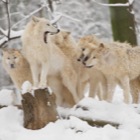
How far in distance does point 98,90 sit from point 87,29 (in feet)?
39.2

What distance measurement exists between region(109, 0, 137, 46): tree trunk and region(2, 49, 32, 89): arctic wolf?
4.31 meters

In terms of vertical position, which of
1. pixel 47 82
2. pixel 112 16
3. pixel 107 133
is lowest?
pixel 107 133

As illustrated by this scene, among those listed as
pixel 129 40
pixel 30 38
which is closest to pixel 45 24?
pixel 30 38

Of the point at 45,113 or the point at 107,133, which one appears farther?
the point at 45,113

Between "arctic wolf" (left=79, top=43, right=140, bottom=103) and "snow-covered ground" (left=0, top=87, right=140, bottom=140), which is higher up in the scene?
"arctic wolf" (left=79, top=43, right=140, bottom=103)

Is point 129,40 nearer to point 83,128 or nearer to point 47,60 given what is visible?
point 47,60

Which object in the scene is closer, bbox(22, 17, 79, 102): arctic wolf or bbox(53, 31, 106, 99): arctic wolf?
bbox(22, 17, 79, 102): arctic wolf

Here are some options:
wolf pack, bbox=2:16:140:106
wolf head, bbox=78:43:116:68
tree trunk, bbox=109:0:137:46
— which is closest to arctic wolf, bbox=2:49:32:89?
wolf pack, bbox=2:16:140:106

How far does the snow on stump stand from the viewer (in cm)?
722

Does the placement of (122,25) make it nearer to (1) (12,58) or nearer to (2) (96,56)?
(2) (96,56)

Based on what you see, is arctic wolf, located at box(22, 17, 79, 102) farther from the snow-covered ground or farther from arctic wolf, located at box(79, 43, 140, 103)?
the snow-covered ground

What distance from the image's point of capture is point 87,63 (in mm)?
7965

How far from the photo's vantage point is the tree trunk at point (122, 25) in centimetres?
1201

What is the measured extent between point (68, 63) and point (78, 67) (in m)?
0.24
